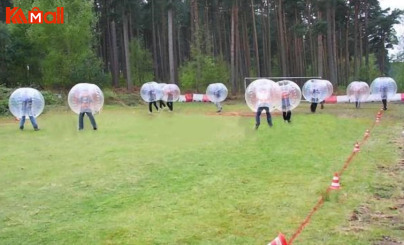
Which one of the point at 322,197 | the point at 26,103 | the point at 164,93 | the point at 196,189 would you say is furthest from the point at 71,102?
the point at 322,197

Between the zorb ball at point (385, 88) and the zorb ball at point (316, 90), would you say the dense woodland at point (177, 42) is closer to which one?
the zorb ball at point (385, 88)

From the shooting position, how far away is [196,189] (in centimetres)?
747

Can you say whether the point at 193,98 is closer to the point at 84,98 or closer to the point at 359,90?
the point at 359,90

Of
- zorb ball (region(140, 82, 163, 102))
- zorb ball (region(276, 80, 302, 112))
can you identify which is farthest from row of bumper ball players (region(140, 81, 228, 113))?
zorb ball (region(276, 80, 302, 112))

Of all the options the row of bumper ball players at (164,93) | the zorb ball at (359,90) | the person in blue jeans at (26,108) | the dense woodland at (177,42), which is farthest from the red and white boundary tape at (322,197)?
the dense woodland at (177,42)

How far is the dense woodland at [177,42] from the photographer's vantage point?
115 ft

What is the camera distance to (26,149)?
12383 mm

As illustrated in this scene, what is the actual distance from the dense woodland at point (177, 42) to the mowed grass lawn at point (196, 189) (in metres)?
22.4

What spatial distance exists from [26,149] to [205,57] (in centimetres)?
2798

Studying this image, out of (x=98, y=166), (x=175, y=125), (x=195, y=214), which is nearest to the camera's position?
(x=195, y=214)

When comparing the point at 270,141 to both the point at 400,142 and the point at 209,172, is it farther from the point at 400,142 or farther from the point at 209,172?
the point at 209,172

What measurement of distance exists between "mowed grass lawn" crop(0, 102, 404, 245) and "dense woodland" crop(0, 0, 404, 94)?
882 inches

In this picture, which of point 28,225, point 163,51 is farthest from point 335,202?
point 163,51

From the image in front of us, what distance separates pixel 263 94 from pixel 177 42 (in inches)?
1447
